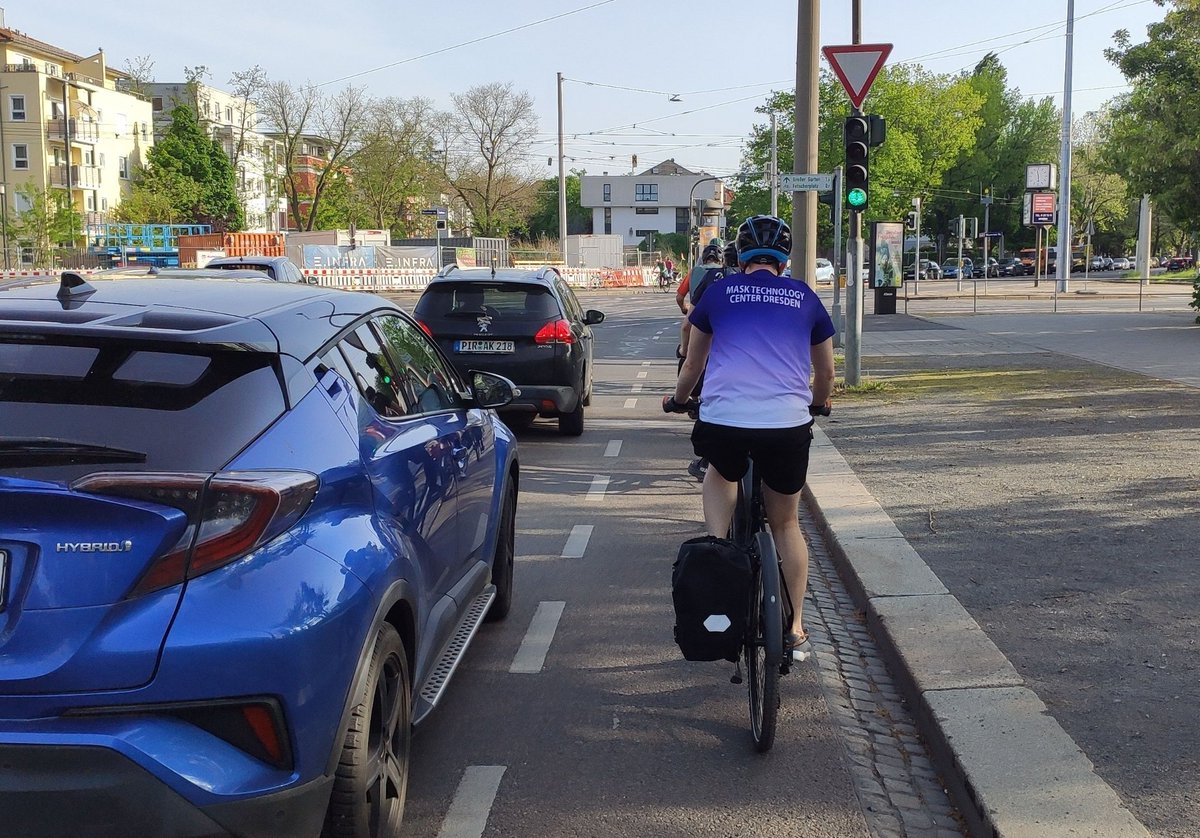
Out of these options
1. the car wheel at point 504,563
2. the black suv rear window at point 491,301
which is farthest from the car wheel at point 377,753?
the black suv rear window at point 491,301

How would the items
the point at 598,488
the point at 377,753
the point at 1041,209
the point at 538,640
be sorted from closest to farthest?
the point at 377,753 < the point at 538,640 < the point at 598,488 < the point at 1041,209

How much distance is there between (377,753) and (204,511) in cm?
94

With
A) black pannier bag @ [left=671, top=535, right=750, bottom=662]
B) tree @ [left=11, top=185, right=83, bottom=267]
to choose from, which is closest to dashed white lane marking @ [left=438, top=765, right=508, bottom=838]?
black pannier bag @ [left=671, top=535, right=750, bottom=662]

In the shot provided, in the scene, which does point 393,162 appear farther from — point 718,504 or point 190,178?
point 718,504

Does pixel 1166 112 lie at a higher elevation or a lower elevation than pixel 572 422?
higher

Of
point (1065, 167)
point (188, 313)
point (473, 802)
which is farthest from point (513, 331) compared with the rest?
point (1065, 167)

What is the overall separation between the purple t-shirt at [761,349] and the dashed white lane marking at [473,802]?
155 cm

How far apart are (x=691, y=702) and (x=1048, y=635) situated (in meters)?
1.67

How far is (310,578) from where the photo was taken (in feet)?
9.69

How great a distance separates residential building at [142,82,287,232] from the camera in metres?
72.6

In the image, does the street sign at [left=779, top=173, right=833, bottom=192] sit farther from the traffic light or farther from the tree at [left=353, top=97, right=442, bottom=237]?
the tree at [left=353, top=97, right=442, bottom=237]

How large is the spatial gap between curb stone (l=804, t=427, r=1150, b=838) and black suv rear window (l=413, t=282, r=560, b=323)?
548 centimetres

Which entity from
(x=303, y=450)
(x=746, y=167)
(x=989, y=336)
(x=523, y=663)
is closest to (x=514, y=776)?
(x=523, y=663)

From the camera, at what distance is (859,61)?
1314 cm
